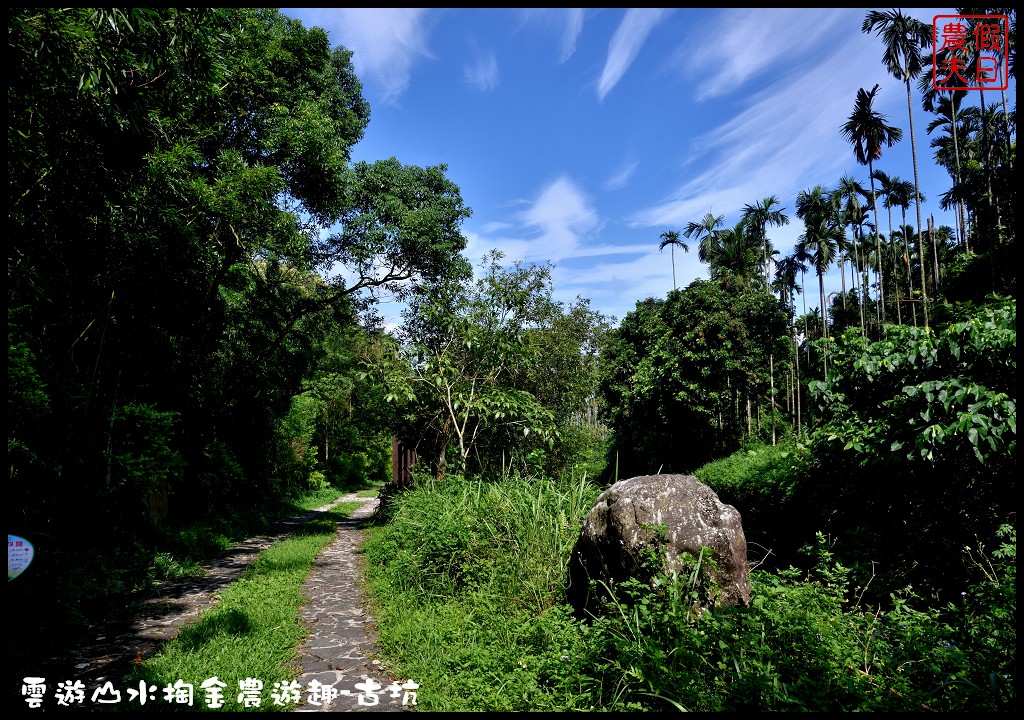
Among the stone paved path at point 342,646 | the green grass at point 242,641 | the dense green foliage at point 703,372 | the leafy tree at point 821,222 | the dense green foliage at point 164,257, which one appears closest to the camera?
the stone paved path at point 342,646

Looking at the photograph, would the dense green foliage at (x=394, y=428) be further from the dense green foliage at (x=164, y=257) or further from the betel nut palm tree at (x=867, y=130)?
the betel nut palm tree at (x=867, y=130)

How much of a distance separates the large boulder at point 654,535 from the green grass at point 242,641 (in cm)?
246

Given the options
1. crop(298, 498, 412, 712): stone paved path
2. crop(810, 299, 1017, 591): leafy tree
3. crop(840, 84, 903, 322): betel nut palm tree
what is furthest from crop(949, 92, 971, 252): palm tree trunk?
crop(298, 498, 412, 712): stone paved path

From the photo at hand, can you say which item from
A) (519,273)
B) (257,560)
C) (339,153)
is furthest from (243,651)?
(519,273)

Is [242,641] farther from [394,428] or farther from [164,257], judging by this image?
[394,428]

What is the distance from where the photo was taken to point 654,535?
4.08 meters

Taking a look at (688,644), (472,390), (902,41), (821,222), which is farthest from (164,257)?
(821,222)

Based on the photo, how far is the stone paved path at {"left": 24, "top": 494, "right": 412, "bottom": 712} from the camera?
3.92 metres

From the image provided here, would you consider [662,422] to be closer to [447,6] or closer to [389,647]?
[389,647]

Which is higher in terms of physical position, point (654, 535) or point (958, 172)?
point (958, 172)

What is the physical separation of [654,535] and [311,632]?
335 cm

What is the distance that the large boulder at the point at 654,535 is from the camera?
398 cm

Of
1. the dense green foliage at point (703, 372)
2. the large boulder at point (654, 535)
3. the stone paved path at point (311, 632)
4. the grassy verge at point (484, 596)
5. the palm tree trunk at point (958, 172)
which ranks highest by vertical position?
the palm tree trunk at point (958, 172)

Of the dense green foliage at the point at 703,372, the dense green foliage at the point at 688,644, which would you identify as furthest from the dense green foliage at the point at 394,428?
the dense green foliage at the point at 703,372
